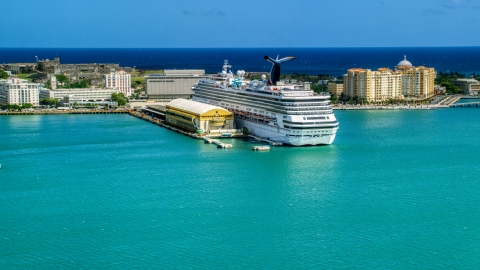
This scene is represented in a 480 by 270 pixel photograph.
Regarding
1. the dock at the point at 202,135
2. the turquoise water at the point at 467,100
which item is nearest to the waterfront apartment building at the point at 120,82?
the dock at the point at 202,135

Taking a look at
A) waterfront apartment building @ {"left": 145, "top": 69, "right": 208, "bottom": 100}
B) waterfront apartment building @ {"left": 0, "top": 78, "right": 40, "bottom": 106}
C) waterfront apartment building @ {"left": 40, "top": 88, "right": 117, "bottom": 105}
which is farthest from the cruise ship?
waterfront apartment building @ {"left": 0, "top": 78, "right": 40, "bottom": 106}

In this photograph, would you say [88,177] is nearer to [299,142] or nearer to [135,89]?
[299,142]

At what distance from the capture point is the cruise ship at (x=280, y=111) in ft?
61.0

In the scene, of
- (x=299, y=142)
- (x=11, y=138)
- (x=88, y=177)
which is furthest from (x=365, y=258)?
(x=11, y=138)

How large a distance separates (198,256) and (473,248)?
3.79 m

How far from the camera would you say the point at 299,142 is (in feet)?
61.3

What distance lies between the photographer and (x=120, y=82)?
113 ft

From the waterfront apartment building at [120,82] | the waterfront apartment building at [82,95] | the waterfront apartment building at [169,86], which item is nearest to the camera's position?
the waterfront apartment building at [82,95]

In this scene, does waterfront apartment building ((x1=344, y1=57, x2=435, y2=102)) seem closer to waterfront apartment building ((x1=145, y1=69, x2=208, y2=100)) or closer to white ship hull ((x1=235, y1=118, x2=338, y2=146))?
waterfront apartment building ((x1=145, y1=69, x2=208, y2=100))

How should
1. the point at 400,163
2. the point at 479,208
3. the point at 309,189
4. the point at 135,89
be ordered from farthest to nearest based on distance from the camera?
the point at 135,89
the point at 400,163
the point at 309,189
the point at 479,208

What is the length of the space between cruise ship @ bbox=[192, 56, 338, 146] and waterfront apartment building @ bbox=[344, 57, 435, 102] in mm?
10693

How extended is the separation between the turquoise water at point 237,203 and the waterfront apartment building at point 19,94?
9020mm

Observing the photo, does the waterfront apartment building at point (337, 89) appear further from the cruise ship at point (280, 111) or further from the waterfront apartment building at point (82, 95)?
the cruise ship at point (280, 111)

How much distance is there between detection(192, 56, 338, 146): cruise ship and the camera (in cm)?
1859
